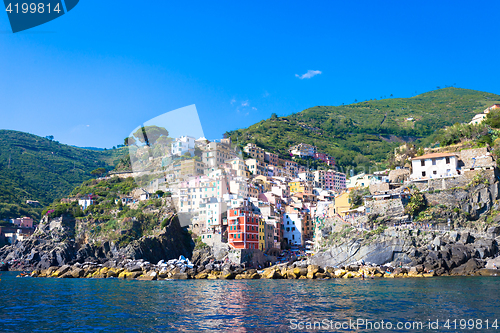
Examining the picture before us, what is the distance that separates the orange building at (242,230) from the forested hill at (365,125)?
186ft

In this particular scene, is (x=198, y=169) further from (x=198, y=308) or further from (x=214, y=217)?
(x=198, y=308)

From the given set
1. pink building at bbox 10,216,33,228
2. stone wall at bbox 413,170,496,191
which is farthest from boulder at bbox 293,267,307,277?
pink building at bbox 10,216,33,228

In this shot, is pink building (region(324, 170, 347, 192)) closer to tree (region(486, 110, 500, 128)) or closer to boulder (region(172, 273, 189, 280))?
tree (region(486, 110, 500, 128))

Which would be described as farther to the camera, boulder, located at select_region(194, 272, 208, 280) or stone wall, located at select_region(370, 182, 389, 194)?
stone wall, located at select_region(370, 182, 389, 194)

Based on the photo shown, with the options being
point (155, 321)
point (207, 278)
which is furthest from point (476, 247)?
point (155, 321)

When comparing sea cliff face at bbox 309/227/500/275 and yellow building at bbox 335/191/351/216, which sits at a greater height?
yellow building at bbox 335/191/351/216

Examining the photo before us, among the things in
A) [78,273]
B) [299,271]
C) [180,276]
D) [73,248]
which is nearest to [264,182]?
[73,248]

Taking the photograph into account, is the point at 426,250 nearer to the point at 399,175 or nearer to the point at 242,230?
the point at 399,175

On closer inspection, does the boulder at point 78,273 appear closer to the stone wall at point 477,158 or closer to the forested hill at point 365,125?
the stone wall at point 477,158

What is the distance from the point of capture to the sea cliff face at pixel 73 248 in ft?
177

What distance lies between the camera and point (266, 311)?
59.3 ft

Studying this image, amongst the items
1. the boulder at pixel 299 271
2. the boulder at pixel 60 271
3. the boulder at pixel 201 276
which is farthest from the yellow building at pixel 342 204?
the boulder at pixel 60 271

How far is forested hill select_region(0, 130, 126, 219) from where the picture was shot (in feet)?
301

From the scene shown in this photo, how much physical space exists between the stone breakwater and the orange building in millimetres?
3430
